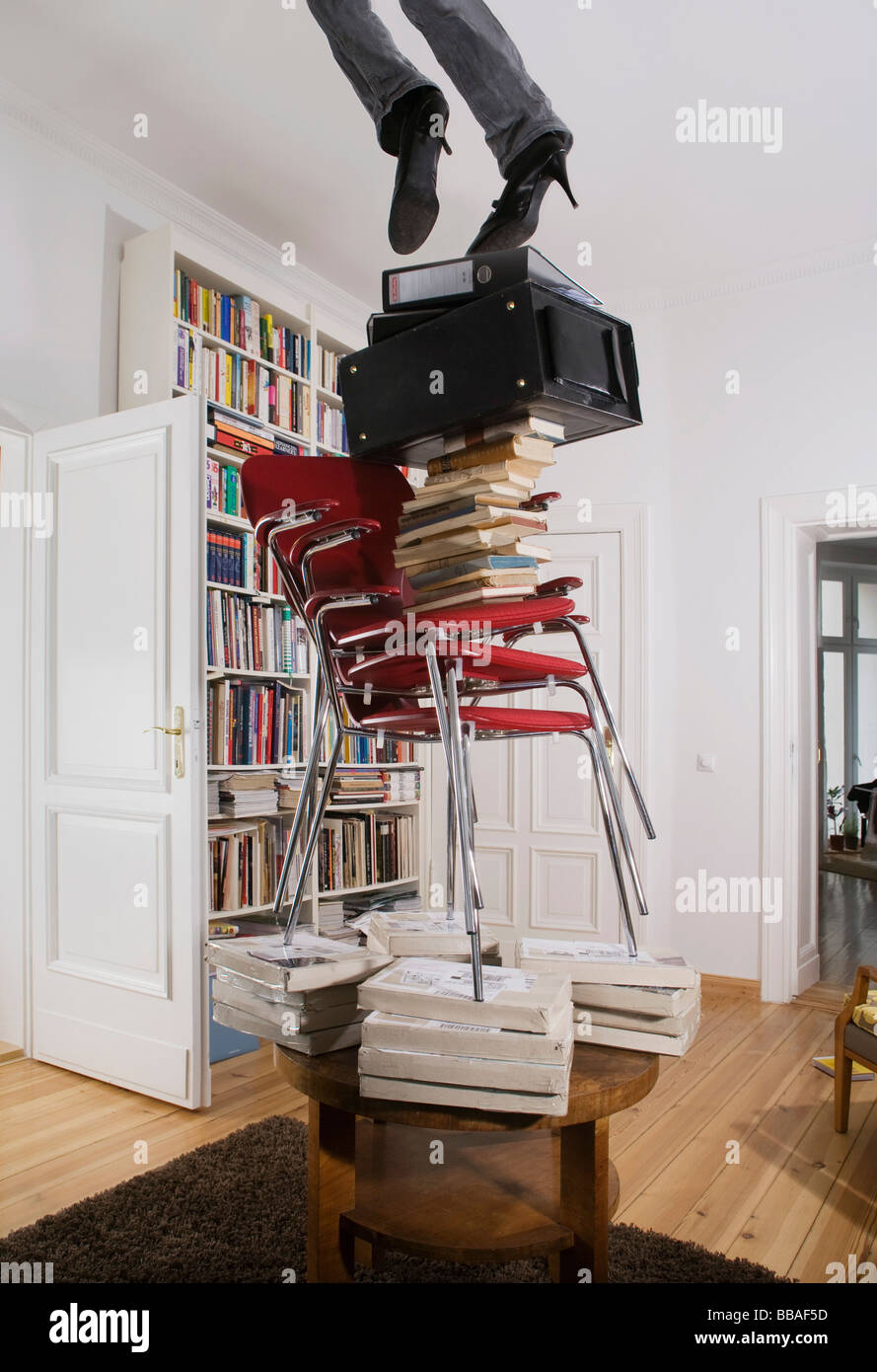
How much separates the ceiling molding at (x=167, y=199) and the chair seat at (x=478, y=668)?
246 centimetres

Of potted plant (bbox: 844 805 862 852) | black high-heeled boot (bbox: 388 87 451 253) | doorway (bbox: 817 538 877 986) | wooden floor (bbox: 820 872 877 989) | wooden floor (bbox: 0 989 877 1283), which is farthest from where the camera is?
potted plant (bbox: 844 805 862 852)

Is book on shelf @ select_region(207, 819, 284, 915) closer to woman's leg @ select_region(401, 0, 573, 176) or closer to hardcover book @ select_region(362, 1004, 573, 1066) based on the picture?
hardcover book @ select_region(362, 1004, 573, 1066)

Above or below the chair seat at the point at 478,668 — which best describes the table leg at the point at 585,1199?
below

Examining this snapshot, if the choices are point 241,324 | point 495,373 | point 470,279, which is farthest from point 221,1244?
point 241,324

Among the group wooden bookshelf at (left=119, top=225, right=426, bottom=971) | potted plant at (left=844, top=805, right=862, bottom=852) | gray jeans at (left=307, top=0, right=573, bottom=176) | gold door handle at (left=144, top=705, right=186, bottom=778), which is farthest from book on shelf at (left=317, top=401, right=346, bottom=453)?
potted plant at (left=844, top=805, right=862, bottom=852)

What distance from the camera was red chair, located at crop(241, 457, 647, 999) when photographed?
4.86ft

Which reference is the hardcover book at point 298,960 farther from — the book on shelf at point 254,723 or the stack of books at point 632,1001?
the book on shelf at point 254,723

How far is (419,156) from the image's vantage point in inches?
66.1

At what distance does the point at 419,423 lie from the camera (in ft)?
5.32

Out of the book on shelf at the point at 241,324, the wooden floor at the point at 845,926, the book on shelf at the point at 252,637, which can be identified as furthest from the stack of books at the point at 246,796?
the wooden floor at the point at 845,926

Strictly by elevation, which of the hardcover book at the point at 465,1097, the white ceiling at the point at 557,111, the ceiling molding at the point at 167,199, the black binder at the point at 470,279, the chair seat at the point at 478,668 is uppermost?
the white ceiling at the point at 557,111

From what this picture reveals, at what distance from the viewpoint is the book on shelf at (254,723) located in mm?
3258

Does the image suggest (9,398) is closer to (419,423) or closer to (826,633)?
(419,423)
